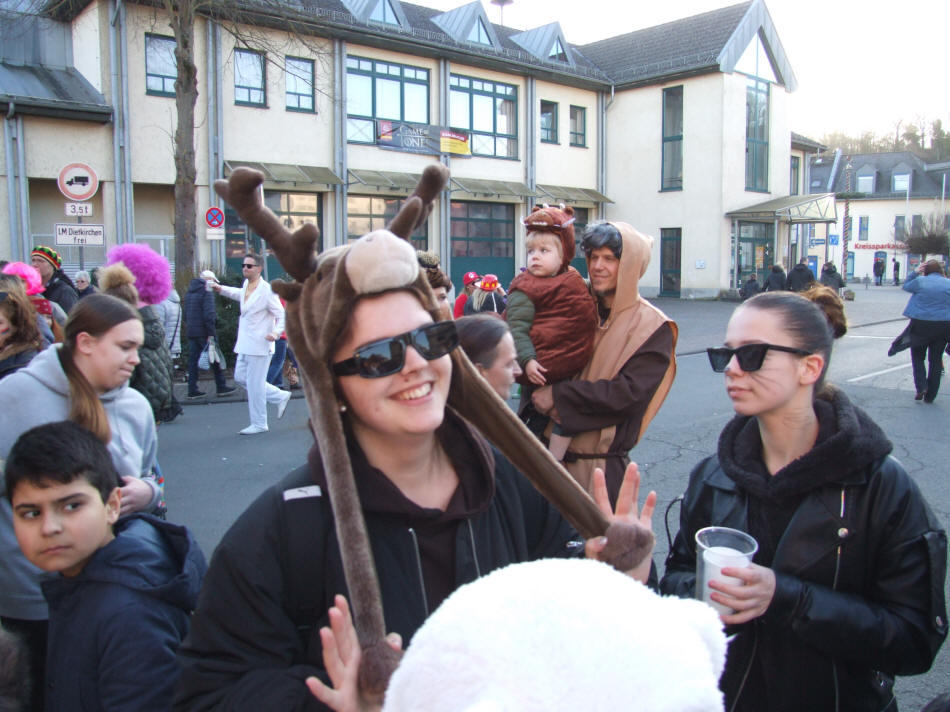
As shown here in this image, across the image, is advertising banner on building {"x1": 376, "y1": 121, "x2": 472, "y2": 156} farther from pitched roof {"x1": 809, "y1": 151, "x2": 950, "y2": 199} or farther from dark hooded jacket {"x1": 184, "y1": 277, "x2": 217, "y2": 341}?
pitched roof {"x1": 809, "y1": 151, "x2": 950, "y2": 199}

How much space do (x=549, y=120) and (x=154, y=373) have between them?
26063 mm

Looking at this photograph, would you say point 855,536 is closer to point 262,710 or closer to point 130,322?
point 262,710

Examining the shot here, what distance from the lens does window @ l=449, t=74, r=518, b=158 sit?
25.6 meters

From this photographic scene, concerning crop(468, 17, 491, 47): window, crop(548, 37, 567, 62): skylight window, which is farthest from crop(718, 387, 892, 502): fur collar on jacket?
crop(548, 37, 567, 62): skylight window

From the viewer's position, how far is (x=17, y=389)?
9.20 ft

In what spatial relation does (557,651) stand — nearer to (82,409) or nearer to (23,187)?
(82,409)

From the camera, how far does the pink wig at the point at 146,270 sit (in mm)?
6023

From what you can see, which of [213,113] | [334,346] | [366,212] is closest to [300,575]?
[334,346]

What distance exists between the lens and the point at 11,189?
17.5 m

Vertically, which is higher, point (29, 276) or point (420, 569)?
point (29, 276)

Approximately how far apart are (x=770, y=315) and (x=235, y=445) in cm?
671

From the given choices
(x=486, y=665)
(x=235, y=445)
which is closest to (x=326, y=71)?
(x=235, y=445)

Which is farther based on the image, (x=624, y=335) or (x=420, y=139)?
(x=420, y=139)

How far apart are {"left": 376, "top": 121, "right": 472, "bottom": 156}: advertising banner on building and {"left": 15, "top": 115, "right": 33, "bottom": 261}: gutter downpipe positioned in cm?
997
